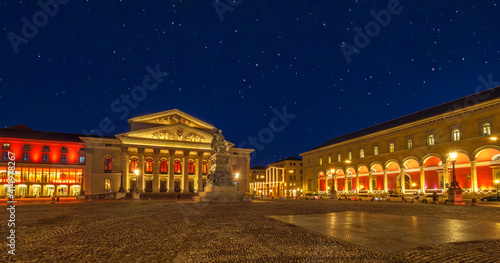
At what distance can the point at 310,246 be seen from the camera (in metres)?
6.82

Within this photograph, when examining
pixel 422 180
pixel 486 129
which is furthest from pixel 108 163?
pixel 486 129

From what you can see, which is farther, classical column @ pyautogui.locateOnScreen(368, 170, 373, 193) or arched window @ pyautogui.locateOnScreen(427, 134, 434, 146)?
classical column @ pyautogui.locateOnScreen(368, 170, 373, 193)

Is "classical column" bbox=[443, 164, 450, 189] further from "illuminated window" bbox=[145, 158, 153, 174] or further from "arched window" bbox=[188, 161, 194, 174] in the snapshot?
"illuminated window" bbox=[145, 158, 153, 174]

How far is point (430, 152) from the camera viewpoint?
42.6 meters

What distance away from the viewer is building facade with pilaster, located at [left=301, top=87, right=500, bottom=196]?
35.9 metres

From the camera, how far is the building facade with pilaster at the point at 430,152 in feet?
118

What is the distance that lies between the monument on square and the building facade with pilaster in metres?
18.5

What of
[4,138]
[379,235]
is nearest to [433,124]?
[379,235]

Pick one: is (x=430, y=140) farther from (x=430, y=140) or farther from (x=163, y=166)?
(x=163, y=166)

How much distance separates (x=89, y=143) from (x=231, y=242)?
63544 mm

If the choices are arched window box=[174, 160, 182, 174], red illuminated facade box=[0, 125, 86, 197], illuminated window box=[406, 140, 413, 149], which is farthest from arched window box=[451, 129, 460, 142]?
red illuminated facade box=[0, 125, 86, 197]

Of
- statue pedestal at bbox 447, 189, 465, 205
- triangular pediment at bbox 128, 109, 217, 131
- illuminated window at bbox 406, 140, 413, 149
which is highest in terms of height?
triangular pediment at bbox 128, 109, 217, 131

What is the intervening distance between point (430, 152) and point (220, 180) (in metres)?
31.6

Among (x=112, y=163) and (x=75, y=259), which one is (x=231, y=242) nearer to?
(x=75, y=259)
